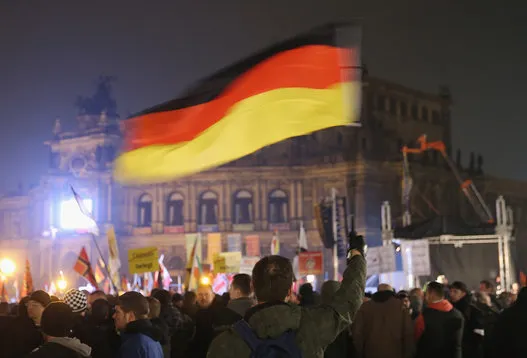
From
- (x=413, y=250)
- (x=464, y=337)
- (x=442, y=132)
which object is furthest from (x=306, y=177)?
(x=464, y=337)

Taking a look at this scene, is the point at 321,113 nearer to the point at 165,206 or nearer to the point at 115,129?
the point at 165,206

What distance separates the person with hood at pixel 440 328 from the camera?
8523mm

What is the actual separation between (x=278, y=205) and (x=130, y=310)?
5130 centimetres

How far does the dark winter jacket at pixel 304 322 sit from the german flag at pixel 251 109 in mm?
3539

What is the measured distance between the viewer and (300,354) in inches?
133

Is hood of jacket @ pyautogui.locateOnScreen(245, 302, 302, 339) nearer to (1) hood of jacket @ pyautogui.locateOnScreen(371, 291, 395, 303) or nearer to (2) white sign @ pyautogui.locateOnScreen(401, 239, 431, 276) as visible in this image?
(1) hood of jacket @ pyautogui.locateOnScreen(371, 291, 395, 303)

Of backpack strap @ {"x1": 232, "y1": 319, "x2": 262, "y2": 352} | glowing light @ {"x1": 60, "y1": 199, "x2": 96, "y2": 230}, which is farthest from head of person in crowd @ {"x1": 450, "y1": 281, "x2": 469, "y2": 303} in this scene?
glowing light @ {"x1": 60, "y1": 199, "x2": 96, "y2": 230}

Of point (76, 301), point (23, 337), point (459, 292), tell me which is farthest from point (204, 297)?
point (459, 292)

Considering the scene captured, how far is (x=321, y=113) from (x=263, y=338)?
14.6 ft

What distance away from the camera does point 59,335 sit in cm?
456

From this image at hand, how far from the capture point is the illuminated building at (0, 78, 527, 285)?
5512 centimetres

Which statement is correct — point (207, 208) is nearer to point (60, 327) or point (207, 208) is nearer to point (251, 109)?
point (251, 109)

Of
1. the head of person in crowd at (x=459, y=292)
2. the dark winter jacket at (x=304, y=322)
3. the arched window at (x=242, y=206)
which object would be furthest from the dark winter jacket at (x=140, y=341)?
the arched window at (x=242, y=206)

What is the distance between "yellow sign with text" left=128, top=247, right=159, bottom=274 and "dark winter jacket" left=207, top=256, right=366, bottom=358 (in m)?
15.8
